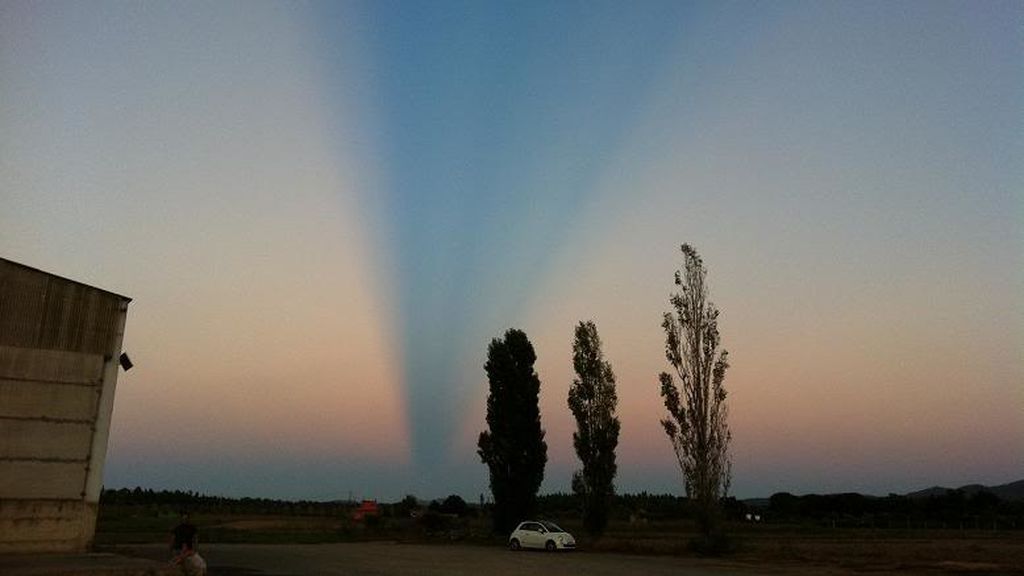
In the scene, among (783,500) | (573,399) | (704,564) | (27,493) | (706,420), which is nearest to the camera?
(27,493)

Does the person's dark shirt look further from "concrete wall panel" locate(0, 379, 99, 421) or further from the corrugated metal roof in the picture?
the corrugated metal roof

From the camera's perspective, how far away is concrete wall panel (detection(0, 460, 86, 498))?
22.4 m

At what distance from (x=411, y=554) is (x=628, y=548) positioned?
10641 millimetres

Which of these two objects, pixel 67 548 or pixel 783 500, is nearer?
pixel 67 548

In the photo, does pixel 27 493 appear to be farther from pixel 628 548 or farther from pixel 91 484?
pixel 628 548

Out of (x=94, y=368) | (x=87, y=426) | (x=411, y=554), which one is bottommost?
(x=411, y=554)

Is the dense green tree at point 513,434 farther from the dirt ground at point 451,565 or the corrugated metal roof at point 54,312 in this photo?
the corrugated metal roof at point 54,312

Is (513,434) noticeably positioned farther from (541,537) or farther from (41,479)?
(41,479)

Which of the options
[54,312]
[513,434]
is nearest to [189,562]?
[54,312]

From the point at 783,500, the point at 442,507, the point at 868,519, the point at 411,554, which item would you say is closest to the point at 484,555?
the point at 411,554

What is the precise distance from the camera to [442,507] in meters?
89.3

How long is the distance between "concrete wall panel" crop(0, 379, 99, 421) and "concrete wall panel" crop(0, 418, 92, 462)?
25cm

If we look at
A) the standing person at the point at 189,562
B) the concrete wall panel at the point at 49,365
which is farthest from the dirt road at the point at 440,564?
the concrete wall panel at the point at 49,365

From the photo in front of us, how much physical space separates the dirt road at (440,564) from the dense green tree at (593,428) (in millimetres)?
9650
